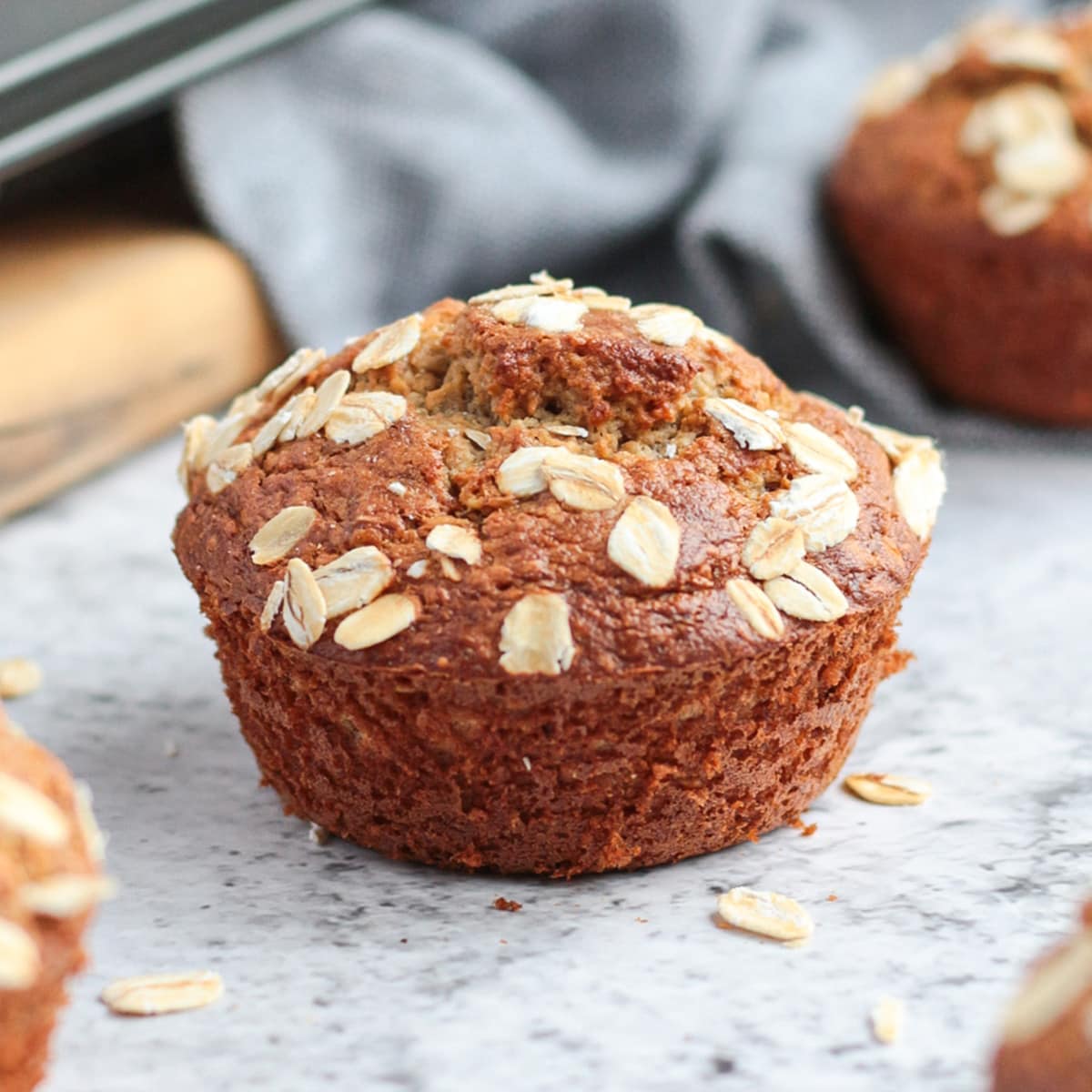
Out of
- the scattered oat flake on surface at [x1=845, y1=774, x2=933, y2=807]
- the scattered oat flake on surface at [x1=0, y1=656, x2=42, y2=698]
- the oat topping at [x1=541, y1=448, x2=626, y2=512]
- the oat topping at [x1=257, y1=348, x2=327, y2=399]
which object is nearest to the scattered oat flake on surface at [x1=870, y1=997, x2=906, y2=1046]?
the scattered oat flake on surface at [x1=845, y1=774, x2=933, y2=807]

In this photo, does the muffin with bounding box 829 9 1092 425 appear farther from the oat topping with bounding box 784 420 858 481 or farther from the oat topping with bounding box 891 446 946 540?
the oat topping with bounding box 784 420 858 481

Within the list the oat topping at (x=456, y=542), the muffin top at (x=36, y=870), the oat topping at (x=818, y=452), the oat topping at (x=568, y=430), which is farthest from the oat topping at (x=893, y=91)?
the muffin top at (x=36, y=870)

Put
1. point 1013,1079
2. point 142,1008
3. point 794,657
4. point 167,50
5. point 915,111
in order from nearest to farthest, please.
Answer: point 1013,1079
point 142,1008
point 794,657
point 167,50
point 915,111

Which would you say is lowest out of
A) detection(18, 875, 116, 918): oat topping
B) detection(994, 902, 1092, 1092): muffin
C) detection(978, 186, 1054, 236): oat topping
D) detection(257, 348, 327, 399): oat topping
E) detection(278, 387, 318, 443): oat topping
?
detection(994, 902, 1092, 1092): muffin

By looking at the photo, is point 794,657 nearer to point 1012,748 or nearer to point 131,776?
point 1012,748

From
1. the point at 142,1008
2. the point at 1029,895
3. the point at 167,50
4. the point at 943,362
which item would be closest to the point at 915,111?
the point at 943,362

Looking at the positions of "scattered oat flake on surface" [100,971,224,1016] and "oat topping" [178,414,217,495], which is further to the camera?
"oat topping" [178,414,217,495]

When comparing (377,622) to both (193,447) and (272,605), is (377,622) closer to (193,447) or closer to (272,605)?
(272,605)

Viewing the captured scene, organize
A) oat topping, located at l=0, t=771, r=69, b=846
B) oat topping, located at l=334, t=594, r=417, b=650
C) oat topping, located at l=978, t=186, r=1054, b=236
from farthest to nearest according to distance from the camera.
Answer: oat topping, located at l=978, t=186, r=1054, b=236
oat topping, located at l=334, t=594, r=417, b=650
oat topping, located at l=0, t=771, r=69, b=846
